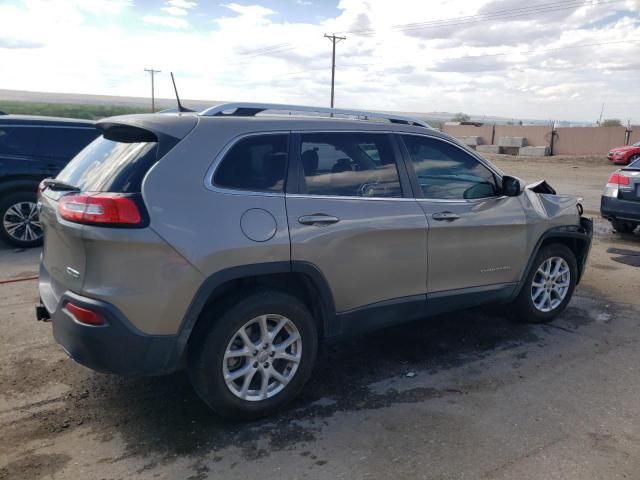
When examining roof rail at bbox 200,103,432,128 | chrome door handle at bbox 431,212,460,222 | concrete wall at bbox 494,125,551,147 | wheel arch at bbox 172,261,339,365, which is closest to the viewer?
wheel arch at bbox 172,261,339,365

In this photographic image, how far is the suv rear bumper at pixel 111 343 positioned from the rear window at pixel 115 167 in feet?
2.05

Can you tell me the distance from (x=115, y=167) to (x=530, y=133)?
4192 cm

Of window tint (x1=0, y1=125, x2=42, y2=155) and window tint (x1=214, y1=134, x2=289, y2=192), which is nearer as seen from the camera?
window tint (x1=214, y1=134, x2=289, y2=192)

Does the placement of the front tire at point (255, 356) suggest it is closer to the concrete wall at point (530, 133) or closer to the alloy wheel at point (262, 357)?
the alloy wheel at point (262, 357)

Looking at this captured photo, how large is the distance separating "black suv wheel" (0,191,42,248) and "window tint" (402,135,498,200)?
594cm

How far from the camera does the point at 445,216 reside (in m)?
4.21

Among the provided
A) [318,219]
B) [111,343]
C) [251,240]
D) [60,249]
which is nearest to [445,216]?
[318,219]

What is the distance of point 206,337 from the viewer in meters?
3.22

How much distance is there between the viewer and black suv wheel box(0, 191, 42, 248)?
775 cm

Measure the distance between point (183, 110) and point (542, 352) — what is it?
3485 mm

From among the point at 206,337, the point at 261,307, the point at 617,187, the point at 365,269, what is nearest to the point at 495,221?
the point at 365,269

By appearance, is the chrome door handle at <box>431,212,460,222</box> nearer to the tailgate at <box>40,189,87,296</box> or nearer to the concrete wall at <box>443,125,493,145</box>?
the tailgate at <box>40,189,87,296</box>

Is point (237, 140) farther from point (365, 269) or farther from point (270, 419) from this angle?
point (270, 419)

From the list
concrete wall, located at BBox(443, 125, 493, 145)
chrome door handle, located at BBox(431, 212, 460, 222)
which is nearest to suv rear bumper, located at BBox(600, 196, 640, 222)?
chrome door handle, located at BBox(431, 212, 460, 222)
